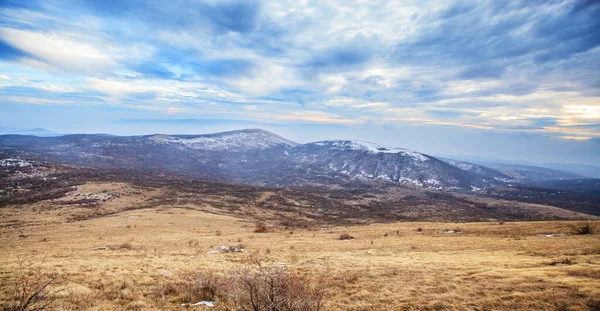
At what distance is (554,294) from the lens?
8.93 metres

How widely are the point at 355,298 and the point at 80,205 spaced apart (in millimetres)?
54572

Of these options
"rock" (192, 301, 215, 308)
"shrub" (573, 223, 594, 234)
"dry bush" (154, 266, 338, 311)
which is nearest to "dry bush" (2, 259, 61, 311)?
"dry bush" (154, 266, 338, 311)

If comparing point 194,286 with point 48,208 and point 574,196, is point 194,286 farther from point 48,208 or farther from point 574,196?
point 574,196

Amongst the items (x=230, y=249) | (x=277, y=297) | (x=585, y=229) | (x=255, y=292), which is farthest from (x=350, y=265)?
(x=585, y=229)

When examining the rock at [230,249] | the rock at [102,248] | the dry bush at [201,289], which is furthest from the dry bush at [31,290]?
the rock at [230,249]

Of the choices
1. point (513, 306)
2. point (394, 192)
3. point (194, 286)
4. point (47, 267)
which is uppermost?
point (513, 306)

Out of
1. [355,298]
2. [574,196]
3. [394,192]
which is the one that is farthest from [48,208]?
[574,196]

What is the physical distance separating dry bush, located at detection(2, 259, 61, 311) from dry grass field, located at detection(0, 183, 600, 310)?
0.16 metres

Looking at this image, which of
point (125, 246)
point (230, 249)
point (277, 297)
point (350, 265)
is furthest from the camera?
point (125, 246)

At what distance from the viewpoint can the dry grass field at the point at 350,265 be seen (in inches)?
368

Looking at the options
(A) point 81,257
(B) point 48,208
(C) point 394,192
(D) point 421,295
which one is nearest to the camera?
(D) point 421,295

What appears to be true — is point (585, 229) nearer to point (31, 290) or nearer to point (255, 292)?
point (255, 292)

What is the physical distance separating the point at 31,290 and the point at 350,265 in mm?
13834

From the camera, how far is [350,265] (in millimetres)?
15258
